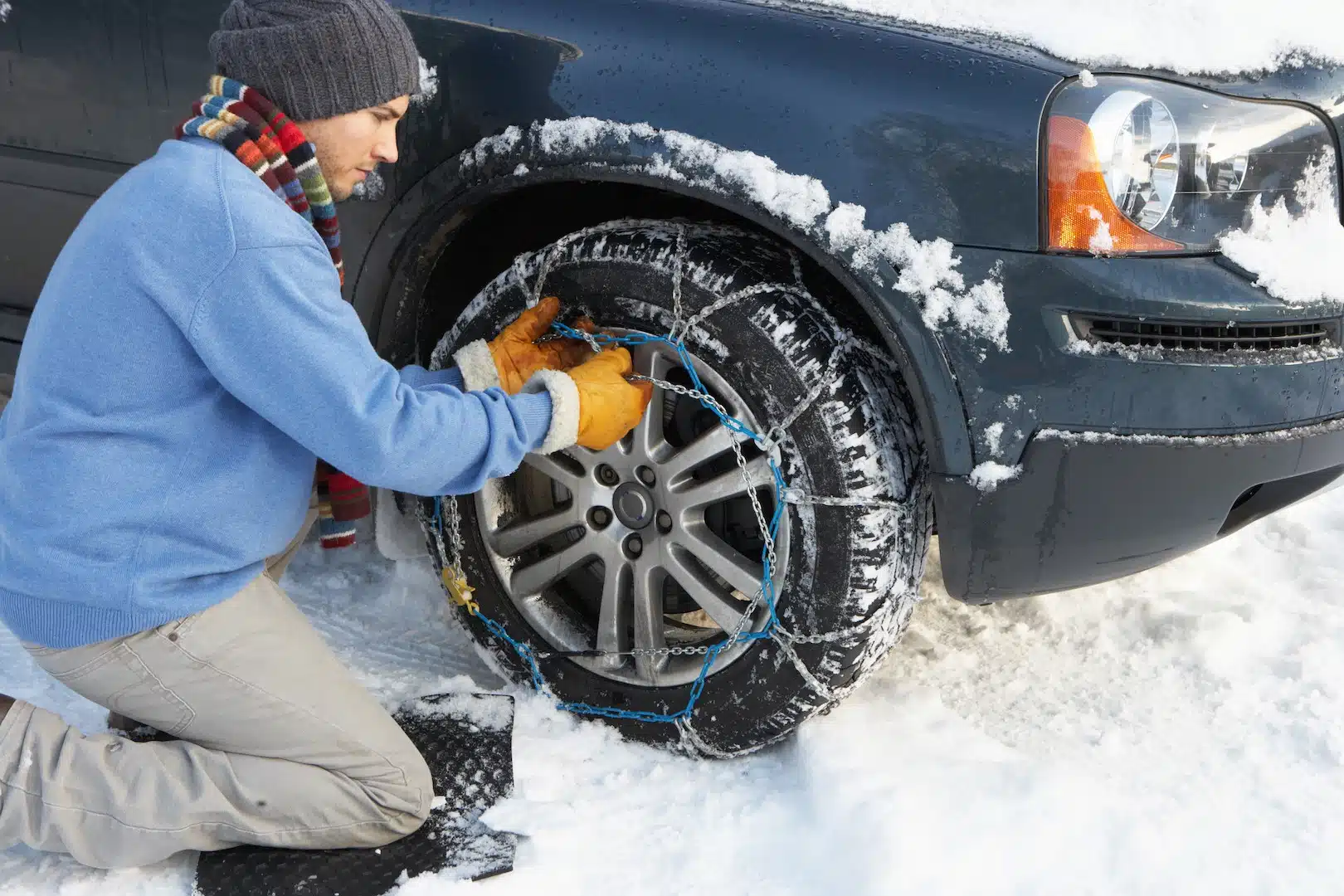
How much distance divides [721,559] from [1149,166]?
0.95 meters

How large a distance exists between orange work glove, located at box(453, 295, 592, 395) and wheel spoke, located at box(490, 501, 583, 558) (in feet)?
0.89

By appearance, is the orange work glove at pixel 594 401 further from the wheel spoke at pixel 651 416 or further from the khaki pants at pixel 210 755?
the khaki pants at pixel 210 755

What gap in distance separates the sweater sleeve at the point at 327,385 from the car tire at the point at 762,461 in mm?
386

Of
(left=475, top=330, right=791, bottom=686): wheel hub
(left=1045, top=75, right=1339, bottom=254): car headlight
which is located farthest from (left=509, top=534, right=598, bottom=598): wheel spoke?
(left=1045, top=75, right=1339, bottom=254): car headlight

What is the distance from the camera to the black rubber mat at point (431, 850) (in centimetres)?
192

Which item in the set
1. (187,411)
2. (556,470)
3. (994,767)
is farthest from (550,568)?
(994,767)

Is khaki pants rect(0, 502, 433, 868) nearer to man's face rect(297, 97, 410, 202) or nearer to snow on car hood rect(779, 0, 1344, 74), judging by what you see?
man's face rect(297, 97, 410, 202)

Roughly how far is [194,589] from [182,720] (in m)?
0.24

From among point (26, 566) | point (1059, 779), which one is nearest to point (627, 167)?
point (26, 566)

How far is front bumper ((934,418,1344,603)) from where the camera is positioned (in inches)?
70.6

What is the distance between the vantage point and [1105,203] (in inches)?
67.9

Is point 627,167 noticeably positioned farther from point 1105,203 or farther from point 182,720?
point 182,720

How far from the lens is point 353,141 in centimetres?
184

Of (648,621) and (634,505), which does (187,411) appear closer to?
(634,505)
